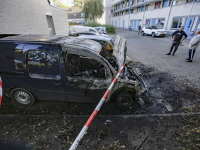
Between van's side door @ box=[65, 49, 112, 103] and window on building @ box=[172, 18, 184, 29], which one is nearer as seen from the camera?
van's side door @ box=[65, 49, 112, 103]

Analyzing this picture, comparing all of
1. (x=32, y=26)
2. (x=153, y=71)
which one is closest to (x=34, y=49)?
(x=153, y=71)

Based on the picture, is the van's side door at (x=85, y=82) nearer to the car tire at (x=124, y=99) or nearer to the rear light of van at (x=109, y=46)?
the car tire at (x=124, y=99)

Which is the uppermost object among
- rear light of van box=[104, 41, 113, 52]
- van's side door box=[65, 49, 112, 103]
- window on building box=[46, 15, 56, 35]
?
window on building box=[46, 15, 56, 35]

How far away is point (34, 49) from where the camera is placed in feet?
8.32

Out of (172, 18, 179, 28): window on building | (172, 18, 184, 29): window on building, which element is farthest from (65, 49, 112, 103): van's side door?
(172, 18, 179, 28): window on building

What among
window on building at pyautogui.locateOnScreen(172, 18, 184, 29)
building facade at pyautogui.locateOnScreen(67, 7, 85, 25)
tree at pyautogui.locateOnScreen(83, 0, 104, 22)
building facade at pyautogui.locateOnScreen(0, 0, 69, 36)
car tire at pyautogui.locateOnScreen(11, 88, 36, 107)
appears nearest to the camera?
car tire at pyautogui.locateOnScreen(11, 88, 36, 107)

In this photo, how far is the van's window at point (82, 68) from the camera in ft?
9.36

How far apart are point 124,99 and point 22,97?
299cm

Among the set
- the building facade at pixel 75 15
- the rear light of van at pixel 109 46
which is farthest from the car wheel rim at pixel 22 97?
the building facade at pixel 75 15

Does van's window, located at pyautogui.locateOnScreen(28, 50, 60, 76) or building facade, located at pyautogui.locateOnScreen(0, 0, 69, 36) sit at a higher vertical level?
building facade, located at pyautogui.locateOnScreen(0, 0, 69, 36)

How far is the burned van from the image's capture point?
2.55m

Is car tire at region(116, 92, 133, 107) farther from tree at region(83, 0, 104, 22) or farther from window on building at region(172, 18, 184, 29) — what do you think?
tree at region(83, 0, 104, 22)

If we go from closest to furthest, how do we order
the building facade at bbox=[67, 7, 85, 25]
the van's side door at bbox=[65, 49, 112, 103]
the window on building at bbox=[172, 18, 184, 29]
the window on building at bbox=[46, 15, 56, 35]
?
the van's side door at bbox=[65, 49, 112, 103] < the window on building at bbox=[46, 15, 56, 35] < the window on building at bbox=[172, 18, 184, 29] < the building facade at bbox=[67, 7, 85, 25]

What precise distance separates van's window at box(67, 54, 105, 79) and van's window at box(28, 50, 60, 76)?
0.32 metres
